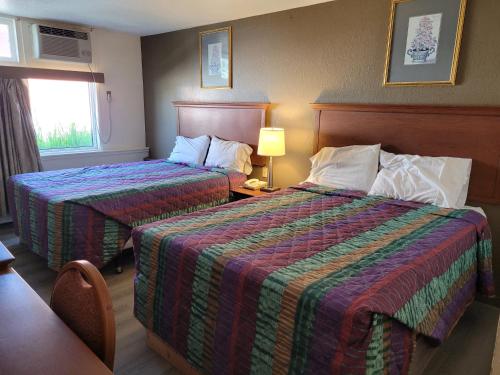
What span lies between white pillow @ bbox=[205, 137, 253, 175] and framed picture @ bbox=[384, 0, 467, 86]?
1552 mm

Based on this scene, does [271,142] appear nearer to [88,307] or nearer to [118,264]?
[118,264]

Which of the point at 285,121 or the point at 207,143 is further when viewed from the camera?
the point at 207,143

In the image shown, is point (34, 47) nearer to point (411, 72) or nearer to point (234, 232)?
point (234, 232)

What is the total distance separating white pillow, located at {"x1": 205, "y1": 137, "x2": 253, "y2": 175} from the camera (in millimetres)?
3711

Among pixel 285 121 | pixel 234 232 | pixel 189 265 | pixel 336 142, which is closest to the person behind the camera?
pixel 189 265

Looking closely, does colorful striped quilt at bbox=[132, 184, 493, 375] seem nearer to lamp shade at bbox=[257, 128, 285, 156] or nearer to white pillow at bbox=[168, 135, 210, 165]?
lamp shade at bbox=[257, 128, 285, 156]

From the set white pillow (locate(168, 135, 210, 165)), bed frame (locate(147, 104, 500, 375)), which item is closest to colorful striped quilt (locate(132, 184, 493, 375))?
bed frame (locate(147, 104, 500, 375))

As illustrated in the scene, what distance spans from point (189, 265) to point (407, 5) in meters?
2.46

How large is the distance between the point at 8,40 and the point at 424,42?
407cm

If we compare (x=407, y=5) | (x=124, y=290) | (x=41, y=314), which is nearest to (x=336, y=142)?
(x=407, y=5)

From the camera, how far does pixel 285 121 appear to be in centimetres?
351

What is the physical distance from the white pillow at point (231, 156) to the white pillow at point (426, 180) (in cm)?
150

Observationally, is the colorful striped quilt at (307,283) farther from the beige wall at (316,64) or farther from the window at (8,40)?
the window at (8,40)

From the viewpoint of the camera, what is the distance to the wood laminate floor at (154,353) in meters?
1.86
